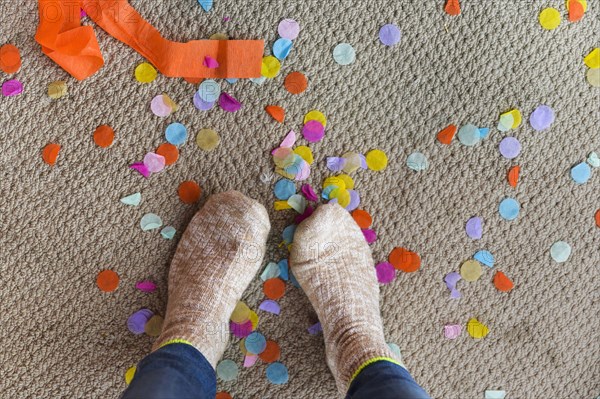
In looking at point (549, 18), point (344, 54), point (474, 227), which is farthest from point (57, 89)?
point (549, 18)

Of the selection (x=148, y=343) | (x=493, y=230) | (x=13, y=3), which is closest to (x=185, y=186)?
(x=148, y=343)

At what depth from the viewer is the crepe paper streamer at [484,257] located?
100 centimetres

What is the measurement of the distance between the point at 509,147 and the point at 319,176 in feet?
1.15

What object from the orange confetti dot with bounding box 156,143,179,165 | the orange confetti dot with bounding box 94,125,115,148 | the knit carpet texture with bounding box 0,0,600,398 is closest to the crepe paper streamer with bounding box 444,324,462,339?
the knit carpet texture with bounding box 0,0,600,398

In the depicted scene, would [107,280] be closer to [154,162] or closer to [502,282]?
[154,162]

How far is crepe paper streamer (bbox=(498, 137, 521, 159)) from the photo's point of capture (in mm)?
986

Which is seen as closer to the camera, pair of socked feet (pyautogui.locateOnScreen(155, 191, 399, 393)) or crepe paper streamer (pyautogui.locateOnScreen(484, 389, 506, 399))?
pair of socked feet (pyautogui.locateOnScreen(155, 191, 399, 393))

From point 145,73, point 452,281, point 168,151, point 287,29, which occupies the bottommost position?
point 452,281

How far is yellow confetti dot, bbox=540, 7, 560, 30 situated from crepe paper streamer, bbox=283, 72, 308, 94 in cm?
45

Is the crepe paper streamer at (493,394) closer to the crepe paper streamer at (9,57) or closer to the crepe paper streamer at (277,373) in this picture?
the crepe paper streamer at (277,373)

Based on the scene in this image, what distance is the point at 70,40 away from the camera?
95cm

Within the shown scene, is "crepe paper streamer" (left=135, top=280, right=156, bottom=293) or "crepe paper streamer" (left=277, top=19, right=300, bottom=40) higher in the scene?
"crepe paper streamer" (left=277, top=19, right=300, bottom=40)

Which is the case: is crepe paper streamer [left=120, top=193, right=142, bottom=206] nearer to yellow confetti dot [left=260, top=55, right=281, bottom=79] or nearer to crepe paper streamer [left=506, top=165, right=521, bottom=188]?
yellow confetti dot [left=260, top=55, right=281, bottom=79]

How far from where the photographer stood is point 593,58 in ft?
3.24
